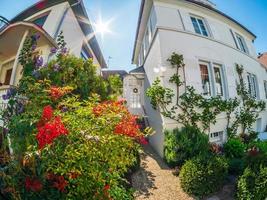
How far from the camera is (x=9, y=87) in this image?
5.95m

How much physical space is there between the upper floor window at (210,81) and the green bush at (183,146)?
3043 mm

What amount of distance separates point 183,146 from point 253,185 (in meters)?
2.70

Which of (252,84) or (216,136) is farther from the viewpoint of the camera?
(252,84)

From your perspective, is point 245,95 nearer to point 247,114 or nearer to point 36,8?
point 247,114

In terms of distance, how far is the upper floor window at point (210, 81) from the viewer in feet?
34.9

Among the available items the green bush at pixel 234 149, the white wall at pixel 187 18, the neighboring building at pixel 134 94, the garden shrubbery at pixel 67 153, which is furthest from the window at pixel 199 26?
the garden shrubbery at pixel 67 153

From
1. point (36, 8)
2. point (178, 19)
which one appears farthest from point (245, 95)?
point (36, 8)

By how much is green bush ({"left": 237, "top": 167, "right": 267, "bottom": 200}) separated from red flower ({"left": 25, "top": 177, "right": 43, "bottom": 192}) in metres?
5.09

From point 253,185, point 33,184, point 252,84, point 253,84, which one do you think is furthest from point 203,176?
point 253,84

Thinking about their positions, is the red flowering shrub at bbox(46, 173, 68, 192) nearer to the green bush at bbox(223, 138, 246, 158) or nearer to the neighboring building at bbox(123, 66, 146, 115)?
the green bush at bbox(223, 138, 246, 158)

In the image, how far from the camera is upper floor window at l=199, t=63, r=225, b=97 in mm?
10625

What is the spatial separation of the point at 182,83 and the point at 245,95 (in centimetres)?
527

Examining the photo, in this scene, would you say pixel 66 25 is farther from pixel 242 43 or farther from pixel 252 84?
pixel 252 84

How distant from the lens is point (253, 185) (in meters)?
5.36
